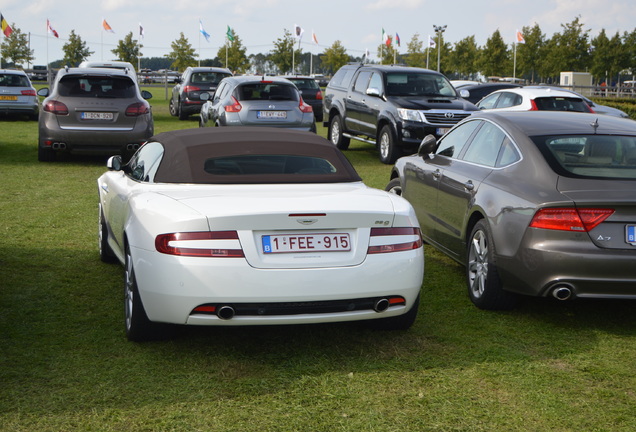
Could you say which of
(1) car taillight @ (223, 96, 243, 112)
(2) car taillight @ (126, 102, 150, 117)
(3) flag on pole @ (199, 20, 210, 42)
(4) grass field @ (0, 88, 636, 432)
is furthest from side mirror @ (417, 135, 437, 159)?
(3) flag on pole @ (199, 20, 210, 42)

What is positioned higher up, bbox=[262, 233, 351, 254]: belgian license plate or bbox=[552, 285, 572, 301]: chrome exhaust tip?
bbox=[262, 233, 351, 254]: belgian license plate

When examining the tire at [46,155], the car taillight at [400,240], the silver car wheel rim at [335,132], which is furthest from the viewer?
the silver car wheel rim at [335,132]

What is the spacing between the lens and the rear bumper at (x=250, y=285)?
4898mm

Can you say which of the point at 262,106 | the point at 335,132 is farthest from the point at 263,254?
the point at 335,132

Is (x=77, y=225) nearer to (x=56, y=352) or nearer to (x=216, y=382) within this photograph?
(x=56, y=352)

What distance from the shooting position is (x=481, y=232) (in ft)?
21.9

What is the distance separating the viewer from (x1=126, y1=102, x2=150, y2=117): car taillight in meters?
15.9

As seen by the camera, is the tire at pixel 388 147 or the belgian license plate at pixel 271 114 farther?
the belgian license plate at pixel 271 114

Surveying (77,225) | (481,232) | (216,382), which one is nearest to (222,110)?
(77,225)

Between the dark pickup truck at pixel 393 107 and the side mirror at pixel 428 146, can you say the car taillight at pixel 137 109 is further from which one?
the side mirror at pixel 428 146

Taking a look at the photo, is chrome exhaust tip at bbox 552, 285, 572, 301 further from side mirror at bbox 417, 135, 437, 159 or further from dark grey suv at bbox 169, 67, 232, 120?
dark grey suv at bbox 169, 67, 232, 120

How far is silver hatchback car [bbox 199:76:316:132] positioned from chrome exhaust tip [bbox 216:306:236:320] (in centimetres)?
1237

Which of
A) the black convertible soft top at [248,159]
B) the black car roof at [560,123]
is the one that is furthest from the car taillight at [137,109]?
the black car roof at [560,123]

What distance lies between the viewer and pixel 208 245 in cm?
491
